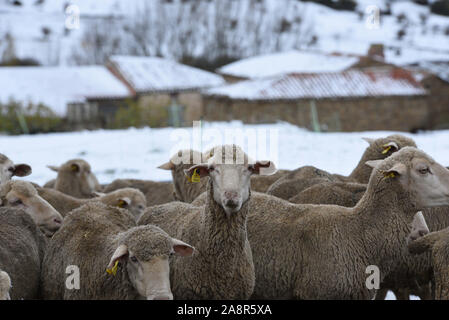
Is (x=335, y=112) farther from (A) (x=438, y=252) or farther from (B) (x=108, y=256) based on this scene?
(B) (x=108, y=256)

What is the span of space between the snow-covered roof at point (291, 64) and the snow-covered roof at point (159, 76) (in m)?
1.97

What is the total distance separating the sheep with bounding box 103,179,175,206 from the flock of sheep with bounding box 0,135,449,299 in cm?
273

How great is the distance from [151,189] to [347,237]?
4.40 metres

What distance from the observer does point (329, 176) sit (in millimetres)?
8688

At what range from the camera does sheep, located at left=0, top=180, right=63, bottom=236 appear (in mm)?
7129

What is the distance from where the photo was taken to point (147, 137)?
625 inches

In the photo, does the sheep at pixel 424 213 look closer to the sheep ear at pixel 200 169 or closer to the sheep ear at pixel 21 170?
the sheep ear at pixel 200 169

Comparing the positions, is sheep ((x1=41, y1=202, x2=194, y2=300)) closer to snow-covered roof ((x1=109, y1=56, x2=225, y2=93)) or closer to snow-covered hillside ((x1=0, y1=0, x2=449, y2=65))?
snow-covered roof ((x1=109, y1=56, x2=225, y2=93))

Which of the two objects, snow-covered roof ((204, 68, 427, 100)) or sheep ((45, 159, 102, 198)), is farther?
snow-covered roof ((204, 68, 427, 100))

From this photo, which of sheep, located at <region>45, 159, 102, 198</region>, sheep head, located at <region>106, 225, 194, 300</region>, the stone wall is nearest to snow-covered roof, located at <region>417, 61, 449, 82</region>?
the stone wall

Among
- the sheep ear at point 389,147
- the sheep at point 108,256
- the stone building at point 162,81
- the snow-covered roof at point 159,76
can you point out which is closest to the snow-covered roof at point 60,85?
the stone building at point 162,81

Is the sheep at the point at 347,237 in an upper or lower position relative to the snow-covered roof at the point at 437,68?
upper

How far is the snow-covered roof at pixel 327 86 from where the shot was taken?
3334 cm
